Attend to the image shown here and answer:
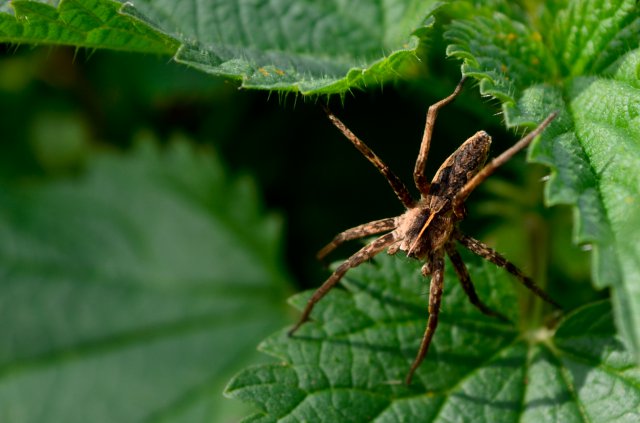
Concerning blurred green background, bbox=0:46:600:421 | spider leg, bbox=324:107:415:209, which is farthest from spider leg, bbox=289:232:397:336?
blurred green background, bbox=0:46:600:421

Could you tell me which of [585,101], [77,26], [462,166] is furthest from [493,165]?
[77,26]

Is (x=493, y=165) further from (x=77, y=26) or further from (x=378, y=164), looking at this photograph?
(x=77, y=26)

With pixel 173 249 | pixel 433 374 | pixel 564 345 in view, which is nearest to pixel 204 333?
pixel 173 249

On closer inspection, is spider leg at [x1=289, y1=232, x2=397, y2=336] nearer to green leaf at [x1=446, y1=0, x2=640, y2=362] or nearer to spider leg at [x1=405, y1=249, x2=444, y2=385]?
spider leg at [x1=405, y1=249, x2=444, y2=385]

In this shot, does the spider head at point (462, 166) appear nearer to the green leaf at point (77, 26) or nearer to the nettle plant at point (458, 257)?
the nettle plant at point (458, 257)

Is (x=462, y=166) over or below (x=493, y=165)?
over

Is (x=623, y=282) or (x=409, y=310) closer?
(x=623, y=282)

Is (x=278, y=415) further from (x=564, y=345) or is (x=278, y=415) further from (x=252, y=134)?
(x=252, y=134)
